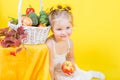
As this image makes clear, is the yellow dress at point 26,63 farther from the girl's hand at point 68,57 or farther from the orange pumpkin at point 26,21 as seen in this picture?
the girl's hand at point 68,57

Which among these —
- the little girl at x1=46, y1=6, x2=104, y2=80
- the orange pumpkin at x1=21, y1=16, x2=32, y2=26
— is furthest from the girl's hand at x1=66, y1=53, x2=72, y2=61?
the orange pumpkin at x1=21, y1=16, x2=32, y2=26

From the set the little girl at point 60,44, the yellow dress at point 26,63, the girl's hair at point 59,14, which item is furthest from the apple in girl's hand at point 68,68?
the girl's hair at point 59,14

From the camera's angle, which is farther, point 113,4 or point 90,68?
point 90,68

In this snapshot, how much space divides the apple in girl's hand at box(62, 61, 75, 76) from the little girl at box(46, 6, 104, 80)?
0.02m

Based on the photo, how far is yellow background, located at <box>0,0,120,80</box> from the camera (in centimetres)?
163

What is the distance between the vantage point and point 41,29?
1.24 m

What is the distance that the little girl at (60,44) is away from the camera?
1.30 metres

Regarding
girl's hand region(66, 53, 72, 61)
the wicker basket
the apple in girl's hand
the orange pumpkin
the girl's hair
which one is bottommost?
the apple in girl's hand

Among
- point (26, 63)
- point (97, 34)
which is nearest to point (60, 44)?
point (26, 63)

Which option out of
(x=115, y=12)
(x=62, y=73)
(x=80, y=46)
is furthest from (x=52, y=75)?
(x=115, y=12)

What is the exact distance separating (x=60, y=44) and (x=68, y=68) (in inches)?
5.3

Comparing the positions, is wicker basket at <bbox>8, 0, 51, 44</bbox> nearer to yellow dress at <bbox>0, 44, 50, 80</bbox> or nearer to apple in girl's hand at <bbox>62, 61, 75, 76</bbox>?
yellow dress at <bbox>0, 44, 50, 80</bbox>

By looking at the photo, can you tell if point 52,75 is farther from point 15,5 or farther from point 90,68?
point 15,5

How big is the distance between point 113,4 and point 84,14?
0.65ft
